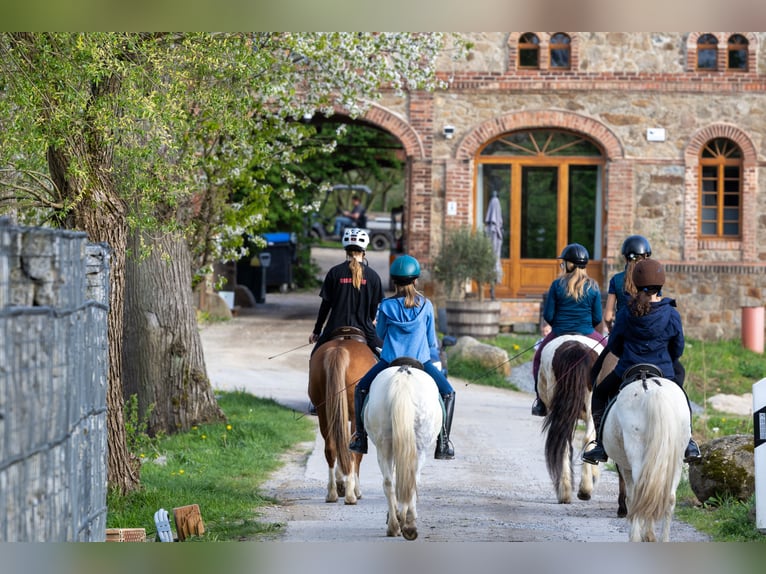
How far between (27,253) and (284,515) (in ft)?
15.9

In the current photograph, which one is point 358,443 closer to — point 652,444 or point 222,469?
point 652,444

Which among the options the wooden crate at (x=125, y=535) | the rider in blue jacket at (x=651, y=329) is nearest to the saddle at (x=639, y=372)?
the rider in blue jacket at (x=651, y=329)

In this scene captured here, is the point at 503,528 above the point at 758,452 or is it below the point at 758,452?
below

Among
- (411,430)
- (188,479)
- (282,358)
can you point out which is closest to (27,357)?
(411,430)

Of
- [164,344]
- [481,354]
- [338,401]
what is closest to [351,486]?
[338,401]

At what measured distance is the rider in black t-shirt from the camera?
10.7m

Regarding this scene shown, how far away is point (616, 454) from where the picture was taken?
867 centimetres

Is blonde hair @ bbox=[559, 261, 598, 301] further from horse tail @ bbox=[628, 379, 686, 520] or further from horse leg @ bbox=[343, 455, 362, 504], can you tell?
horse tail @ bbox=[628, 379, 686, 520]

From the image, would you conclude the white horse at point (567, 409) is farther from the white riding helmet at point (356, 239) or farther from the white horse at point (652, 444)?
the white horse at point (652, 444)

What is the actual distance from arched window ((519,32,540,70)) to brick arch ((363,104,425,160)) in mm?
2683

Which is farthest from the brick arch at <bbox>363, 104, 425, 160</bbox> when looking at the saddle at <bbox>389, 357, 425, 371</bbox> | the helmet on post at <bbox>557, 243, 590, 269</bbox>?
the saddle at <bbox>389, 357, 425, 371</bbox>

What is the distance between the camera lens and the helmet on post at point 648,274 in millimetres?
8578

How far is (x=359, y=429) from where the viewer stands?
379 inches

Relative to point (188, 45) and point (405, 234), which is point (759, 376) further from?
point (188, 45)
